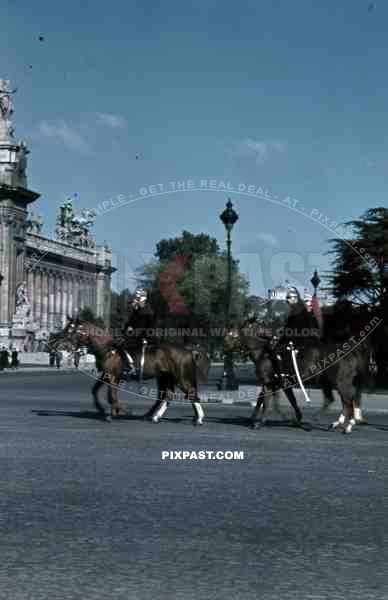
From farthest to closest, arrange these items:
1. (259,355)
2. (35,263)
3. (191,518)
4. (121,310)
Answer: (35,263)
(121,310)
(259,355)
(191,518)

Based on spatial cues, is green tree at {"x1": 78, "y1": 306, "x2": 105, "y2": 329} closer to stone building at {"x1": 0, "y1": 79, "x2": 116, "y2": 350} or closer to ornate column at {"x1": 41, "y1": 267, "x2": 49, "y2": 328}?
stone building at {"x1": 0, "y1": 79, "x2": 116, "y2": 350}

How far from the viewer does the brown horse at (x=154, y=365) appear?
24672 mm

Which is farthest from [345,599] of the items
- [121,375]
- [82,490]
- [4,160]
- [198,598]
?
[4,160]

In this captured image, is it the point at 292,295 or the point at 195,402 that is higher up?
the point at 292,295

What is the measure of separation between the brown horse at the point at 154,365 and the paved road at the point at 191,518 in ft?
9.85

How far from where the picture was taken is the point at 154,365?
2464 cm

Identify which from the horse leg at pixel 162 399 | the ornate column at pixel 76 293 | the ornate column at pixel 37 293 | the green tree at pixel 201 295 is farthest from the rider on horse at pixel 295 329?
the ornate column at pixel 76 293

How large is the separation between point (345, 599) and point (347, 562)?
4.35 ft

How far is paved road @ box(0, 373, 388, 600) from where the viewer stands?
8773 millimetres

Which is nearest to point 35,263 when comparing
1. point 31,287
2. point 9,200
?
point 31,287

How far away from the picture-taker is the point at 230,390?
4562 centimetres

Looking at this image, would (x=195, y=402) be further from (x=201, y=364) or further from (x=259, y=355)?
(x=201, y=364)

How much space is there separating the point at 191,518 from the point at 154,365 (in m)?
12.8

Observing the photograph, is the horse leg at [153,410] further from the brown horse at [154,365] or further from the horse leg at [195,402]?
the horse leg at [195,402]
